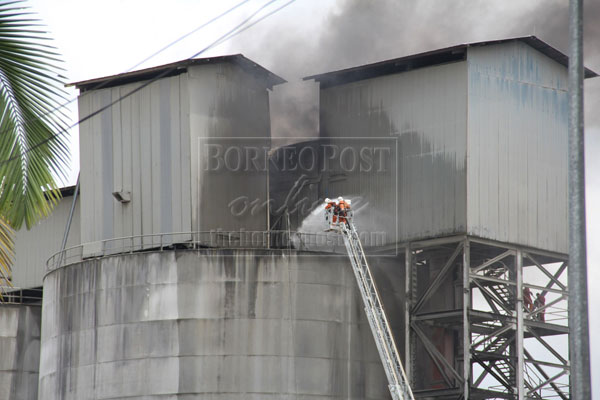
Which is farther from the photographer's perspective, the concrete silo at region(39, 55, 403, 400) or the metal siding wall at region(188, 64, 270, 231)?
the metal siding wall at region(188, 64, 270, 231)

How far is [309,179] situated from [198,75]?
6.86 metres

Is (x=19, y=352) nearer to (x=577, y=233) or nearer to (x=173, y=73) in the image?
(x=173, y=73)

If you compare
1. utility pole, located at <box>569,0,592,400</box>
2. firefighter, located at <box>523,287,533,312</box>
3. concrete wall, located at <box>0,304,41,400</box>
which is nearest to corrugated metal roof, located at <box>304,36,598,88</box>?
firefighter, located at <box>523,287,533,312</box>

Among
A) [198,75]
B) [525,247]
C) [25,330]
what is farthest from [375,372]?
[25,330]

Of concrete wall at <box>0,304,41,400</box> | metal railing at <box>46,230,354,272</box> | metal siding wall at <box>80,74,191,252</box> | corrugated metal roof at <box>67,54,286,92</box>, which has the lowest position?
concrete wall at <box>0,304,41,400</box>

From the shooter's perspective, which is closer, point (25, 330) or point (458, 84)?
point (458, 84)

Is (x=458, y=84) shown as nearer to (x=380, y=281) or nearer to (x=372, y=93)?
(x=372, y=93)

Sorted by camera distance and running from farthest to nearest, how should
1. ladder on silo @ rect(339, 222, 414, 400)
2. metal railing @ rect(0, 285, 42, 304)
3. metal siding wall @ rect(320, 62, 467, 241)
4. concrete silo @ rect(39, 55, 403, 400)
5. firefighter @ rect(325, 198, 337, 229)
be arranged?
metal railing @ rect(0, 285, 42, 304)
metal siding wall @ rect(320, 62, 467, 241)
firefighter @ rect(325, 198, 337, 229)
concrete silo @ rect(39, 55, 403, 400)
ladder on silo @ rect(339, 222, 414, 400)

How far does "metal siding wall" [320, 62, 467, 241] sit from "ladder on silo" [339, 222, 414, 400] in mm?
2504

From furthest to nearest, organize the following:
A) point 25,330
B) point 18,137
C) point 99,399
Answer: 1. point 25,330
2. point 99,399
3. point 18,137

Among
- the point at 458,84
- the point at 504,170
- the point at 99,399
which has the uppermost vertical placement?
the point at 458,84

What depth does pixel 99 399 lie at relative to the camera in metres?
44.8

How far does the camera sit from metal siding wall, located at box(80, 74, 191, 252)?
153ft

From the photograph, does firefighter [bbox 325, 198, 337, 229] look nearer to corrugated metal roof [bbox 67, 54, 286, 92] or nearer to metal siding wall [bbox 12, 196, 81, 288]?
corrugated metal roof [bbox 67, 54, 286, 92]
